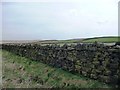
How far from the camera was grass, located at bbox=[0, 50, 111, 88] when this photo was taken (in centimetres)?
1330

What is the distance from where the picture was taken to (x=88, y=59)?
45.6 feet

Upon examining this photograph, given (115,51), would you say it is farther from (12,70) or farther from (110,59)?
(12,70)

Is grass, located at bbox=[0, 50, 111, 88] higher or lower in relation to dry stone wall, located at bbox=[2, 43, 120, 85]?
lower

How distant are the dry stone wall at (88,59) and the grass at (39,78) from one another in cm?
36

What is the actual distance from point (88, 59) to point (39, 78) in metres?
3.30

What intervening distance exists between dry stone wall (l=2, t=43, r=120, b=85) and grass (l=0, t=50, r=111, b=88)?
0.36 m

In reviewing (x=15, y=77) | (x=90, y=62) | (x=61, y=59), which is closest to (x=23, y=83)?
(x=15, y=77)

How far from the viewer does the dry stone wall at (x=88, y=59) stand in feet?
39.6

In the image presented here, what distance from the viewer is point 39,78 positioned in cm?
1548

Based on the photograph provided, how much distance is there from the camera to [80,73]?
47.9 ft

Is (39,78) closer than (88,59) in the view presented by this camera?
No

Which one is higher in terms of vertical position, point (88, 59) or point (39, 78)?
point (88, 59)

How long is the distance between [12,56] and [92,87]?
1398cm

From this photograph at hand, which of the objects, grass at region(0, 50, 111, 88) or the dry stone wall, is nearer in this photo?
the dry stone wall
